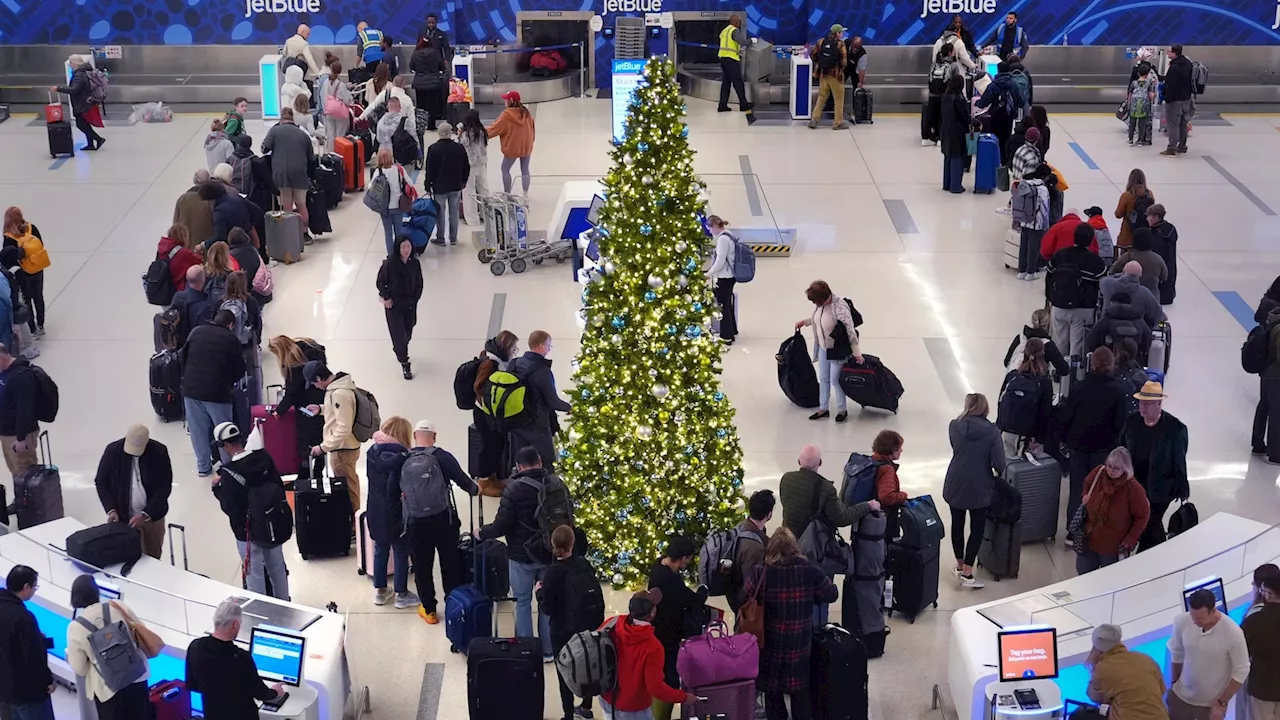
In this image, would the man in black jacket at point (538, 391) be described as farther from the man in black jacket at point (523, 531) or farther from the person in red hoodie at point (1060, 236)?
the person in red hoodie at point (1060, 236)

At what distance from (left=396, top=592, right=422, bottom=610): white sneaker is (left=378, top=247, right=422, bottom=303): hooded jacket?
373 centimetres

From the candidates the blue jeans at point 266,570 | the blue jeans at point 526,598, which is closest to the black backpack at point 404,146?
the blue jeans at point 266,570

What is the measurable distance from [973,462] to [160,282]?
7.03 m

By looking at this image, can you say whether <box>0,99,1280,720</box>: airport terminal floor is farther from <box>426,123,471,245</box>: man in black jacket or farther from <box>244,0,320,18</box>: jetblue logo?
<box>244,0,320,18</box>: jetblue logo

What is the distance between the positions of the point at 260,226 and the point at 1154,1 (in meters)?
15.7

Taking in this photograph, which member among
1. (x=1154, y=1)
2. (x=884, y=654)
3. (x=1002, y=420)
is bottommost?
(x=884, y=654)

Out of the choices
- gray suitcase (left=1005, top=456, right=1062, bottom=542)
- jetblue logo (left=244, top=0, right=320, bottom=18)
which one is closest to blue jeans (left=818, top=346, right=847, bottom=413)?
gray suitcase (left=1005, top=456, right=1062, bottom=542)

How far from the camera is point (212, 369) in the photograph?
1177 cm

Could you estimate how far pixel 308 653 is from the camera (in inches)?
348

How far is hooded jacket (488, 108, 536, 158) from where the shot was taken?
1836 cm

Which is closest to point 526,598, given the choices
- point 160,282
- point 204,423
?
point 204,423

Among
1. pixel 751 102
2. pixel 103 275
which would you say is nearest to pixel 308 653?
pixel 103 275

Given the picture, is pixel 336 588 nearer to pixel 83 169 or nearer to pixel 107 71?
pixel 83 169

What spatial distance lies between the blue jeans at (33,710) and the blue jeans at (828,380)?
6446 mm
